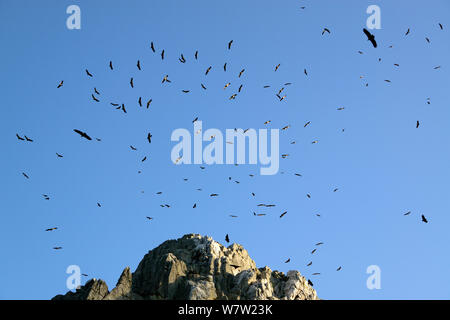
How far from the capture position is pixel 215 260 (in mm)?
126688

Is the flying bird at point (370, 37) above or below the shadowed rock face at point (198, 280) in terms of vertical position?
above

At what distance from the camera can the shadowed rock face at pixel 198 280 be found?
4488 inches

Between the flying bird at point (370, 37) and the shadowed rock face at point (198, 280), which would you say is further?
the shadowed rock face at point (198, 280)

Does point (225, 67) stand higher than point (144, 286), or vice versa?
point (225, 67)

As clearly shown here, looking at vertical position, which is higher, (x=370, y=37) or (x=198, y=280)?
(x=370, y=37)

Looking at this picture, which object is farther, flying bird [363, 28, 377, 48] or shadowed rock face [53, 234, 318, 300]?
shadowed rock face [53, 234, 318, 300]

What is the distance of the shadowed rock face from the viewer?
114000 millimetres

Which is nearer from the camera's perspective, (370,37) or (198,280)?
(370,37)

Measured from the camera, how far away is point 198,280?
389 ft
